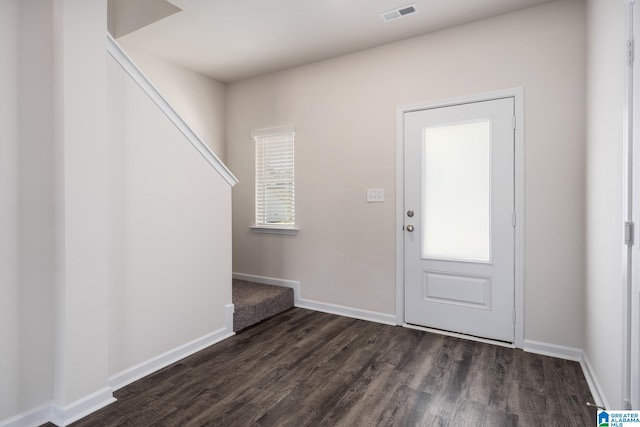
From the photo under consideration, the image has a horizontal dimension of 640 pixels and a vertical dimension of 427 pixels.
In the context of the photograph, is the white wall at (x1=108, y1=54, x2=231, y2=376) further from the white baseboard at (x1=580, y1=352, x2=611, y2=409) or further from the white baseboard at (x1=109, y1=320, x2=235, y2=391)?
the white baseboard at (x1=580, y1=352, x2=611, y2=409)

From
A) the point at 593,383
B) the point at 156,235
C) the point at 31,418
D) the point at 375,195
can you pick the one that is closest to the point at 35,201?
the point at 156,235

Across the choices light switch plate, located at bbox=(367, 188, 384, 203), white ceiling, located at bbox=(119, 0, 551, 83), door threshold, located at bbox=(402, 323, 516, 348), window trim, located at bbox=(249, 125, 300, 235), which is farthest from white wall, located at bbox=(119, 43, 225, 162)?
door threshold, located at bbox=(402, 323, 516, 348)

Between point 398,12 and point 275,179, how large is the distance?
2.12 m

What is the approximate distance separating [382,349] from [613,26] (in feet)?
8.16

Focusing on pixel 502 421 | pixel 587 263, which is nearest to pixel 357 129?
pixel 587 263

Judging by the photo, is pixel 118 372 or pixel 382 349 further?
pixel 382 349

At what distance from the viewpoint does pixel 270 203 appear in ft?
13.5

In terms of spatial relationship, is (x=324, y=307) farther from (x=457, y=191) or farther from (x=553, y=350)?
(x=553, y=350)

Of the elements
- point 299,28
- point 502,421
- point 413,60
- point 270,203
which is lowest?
point 502,421

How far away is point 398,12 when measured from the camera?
274 centimetres

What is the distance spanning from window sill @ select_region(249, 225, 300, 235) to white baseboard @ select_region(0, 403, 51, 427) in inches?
97.8

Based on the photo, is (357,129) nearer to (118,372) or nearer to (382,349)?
(382,349)

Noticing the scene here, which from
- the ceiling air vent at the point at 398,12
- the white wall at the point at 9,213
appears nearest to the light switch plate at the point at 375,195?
the ceiling air vent at the point at 398,12

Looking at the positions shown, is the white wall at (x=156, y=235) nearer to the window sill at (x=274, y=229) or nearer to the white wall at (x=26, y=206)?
the white wall at (x=26, y=206)
